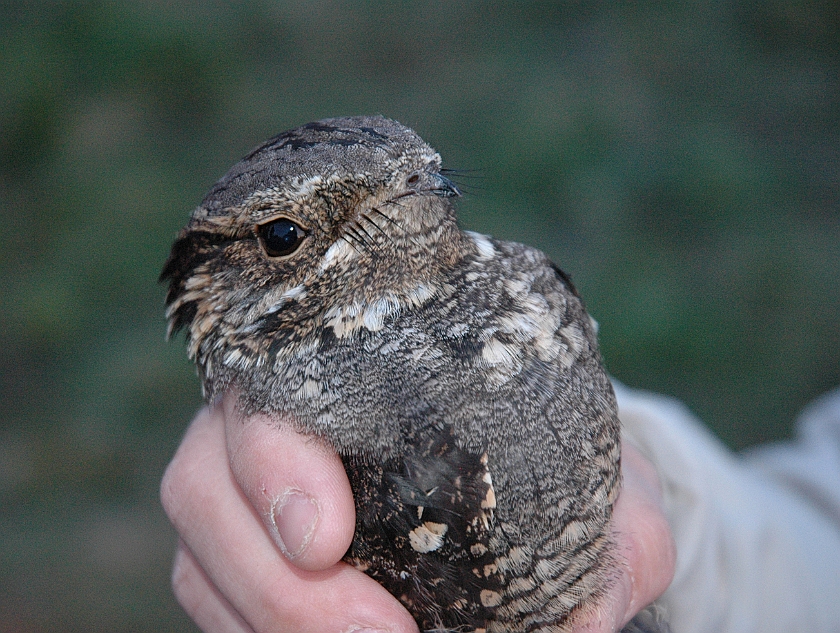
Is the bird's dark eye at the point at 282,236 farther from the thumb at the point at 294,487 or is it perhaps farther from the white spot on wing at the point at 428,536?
the white spot on wing at the point at 428,536

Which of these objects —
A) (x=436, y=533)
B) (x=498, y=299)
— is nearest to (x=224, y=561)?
(x=436, y=533)

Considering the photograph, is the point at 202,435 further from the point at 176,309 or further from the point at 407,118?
the point at 407,118

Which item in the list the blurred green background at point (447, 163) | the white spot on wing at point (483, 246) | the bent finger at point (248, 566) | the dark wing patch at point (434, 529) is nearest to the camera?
the dark wing patch at point (434, 529)

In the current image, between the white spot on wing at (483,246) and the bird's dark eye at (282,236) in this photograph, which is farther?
the white spot on wing at (483,246)

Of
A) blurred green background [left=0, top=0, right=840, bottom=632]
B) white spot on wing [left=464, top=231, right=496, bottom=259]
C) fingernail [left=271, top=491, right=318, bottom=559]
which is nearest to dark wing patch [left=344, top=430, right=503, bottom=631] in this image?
fingernail [left=271, top=491, right=318, bottom=559]

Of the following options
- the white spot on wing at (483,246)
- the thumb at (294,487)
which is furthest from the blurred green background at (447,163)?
the white spot on wing at (483,246)

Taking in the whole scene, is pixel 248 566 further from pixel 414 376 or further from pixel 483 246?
pixel 483 246
